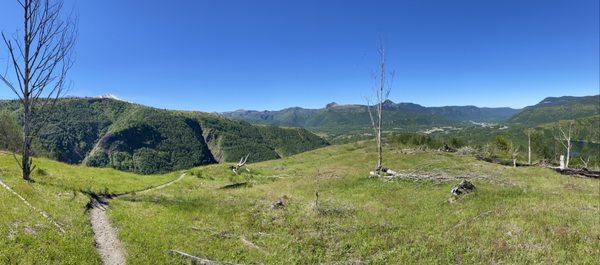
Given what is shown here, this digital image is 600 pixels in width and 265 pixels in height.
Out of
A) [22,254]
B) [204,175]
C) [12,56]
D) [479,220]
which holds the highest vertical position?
[12,56]

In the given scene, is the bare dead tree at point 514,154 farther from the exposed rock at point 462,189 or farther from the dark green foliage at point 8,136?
the dark green foliage at point 8,136

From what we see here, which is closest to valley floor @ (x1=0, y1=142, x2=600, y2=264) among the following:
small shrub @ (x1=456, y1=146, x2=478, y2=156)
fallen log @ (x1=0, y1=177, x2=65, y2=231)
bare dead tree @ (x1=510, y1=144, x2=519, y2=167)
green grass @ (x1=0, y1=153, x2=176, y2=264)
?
green grass @ (x1=0, y1=153, x2=176, y2=264)

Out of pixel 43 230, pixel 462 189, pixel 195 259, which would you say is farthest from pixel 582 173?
pixel 43 230

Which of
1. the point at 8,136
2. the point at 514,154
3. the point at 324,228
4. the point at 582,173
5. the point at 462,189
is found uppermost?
the point at 8,136

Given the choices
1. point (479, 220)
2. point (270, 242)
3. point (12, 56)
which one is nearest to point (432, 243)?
point (479, 220)

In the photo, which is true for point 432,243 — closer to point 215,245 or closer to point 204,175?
point 215,245

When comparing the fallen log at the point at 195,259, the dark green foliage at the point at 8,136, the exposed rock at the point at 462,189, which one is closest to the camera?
the fallen log at the point at 195,259

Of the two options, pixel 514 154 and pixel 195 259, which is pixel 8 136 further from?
pixel 514 154

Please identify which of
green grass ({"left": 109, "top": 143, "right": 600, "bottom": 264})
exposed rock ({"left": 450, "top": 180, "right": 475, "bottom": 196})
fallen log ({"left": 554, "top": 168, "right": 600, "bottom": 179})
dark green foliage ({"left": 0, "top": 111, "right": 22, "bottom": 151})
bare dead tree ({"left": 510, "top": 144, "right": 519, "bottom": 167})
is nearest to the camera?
green grass ({"left": 109, "top": 143, "right": 600, "bottom": 264})

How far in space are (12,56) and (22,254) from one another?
17549 mm

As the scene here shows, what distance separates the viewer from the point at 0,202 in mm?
17875

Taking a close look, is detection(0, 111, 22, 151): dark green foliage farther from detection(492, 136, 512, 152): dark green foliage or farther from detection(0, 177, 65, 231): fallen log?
detection(492, 136, 512, 152): dark green foliage

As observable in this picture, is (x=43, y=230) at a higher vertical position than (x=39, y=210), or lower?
lower

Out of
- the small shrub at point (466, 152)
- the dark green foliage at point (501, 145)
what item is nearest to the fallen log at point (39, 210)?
the small shrub at point (466, 152)
